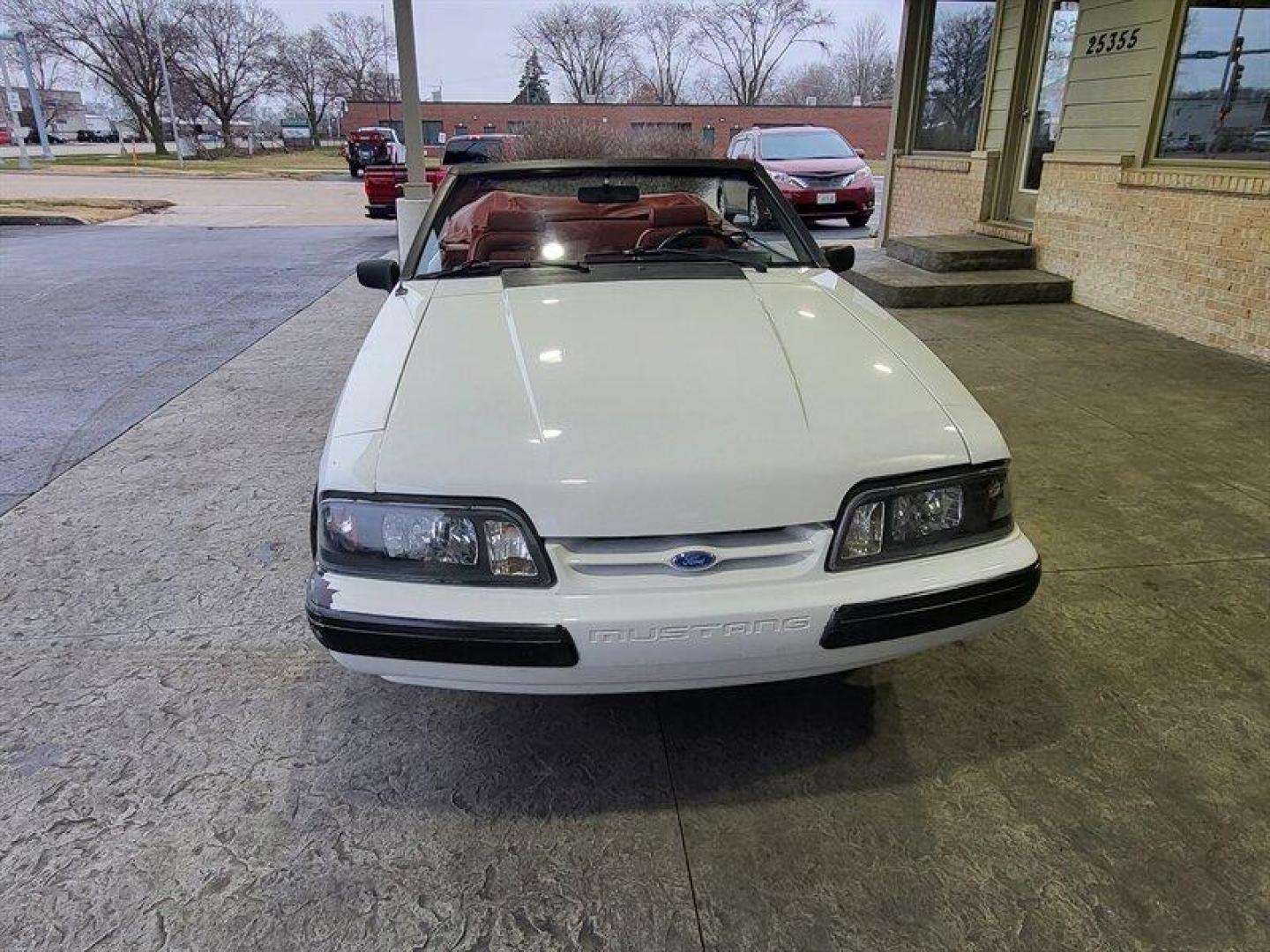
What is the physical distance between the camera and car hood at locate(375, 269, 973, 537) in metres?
1.60

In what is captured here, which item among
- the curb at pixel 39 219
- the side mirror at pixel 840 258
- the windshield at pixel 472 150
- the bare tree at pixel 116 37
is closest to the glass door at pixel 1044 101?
the side mirror at pixel 840 258

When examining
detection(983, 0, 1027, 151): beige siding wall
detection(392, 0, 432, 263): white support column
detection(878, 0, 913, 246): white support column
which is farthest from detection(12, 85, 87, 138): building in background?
detection(983, 0, 1027, 151): beige siding wall

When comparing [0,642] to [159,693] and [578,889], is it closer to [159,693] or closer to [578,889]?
[159,693]

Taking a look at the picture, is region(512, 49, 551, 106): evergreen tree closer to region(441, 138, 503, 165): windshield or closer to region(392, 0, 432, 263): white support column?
region(441, 138, 503, 165): windshield

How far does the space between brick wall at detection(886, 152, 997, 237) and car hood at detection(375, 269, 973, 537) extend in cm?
745

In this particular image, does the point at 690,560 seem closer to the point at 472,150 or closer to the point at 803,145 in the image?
the point at 803,145

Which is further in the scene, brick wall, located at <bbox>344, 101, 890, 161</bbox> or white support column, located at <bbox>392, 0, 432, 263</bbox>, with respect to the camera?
brick wall, located at <bbox>344, 101, 890, 161</bbox>

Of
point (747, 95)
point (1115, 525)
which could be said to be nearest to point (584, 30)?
point (747, 95)

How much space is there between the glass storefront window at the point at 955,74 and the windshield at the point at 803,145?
392cm

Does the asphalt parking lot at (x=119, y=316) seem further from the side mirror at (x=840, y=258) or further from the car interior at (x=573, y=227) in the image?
the side mirror at (x=840, y=258)

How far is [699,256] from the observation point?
2834mm

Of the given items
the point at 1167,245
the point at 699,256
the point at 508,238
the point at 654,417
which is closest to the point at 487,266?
the point at 508,238

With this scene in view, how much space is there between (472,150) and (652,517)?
14.4 metres

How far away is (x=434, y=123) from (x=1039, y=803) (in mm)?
48988
